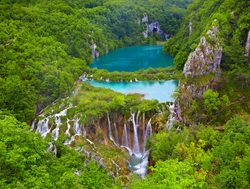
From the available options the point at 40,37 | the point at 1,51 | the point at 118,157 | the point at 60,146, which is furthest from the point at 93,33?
the point at 60,146

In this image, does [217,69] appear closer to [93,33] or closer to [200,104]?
[200,104]

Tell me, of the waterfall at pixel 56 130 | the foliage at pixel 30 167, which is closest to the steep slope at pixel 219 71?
the waterfall at pixel 56 130

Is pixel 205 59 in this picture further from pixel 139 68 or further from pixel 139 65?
pixel 139 65

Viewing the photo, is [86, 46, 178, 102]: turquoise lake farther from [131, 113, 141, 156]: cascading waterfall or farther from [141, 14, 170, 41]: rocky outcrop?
[141, 14, 170, 41]: rocky outcrop

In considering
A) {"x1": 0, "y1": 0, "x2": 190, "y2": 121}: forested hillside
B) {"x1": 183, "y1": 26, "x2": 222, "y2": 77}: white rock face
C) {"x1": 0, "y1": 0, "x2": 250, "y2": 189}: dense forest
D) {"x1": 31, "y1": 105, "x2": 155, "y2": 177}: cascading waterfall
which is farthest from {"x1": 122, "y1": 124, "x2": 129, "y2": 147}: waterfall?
{"x1": 0, "y1": 0, "x2": 190, "y2": 121}: forested hillside

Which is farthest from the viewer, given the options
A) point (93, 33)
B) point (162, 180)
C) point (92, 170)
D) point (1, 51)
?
point (93, 33)

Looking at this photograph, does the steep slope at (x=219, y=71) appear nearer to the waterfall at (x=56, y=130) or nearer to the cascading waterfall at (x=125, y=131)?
the cascading waterfall at (x=125, y=131)

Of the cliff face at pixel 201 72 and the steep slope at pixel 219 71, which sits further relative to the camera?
the cliff face at pixel 201 72

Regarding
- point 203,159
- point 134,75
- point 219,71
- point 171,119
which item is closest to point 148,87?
point 134,75
